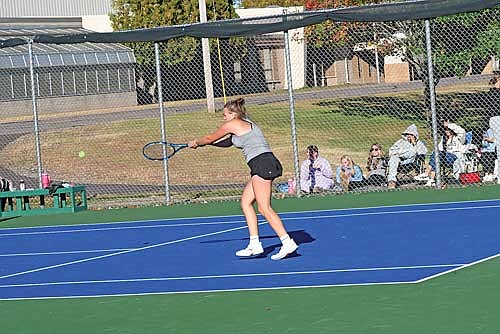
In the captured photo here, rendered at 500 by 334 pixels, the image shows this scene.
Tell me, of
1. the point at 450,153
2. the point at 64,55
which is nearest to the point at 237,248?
the point at 450,153

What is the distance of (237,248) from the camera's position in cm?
1387

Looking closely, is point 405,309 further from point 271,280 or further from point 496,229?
point 496,229

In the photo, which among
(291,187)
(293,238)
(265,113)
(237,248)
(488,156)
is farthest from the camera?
(265,113)

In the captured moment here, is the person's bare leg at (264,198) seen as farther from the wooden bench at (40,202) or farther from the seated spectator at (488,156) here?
the wooden bench at (40,202)

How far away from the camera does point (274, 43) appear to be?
2066 inches

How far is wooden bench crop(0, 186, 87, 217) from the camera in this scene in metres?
20.1

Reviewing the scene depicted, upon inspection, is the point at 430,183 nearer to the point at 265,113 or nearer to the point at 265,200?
the point at 265,200

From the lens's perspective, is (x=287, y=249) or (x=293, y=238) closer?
(x=287, y=249)

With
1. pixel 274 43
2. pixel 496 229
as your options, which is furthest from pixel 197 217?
pixel 274 43

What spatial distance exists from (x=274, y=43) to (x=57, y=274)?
40352 millimetres

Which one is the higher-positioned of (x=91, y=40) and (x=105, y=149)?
(x=91, y=40)

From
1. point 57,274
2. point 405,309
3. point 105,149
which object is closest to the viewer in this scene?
point 405,309

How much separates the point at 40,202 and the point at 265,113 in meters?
15.9

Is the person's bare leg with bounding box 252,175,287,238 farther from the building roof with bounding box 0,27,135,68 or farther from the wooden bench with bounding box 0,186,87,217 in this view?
the building roof with bounding box 0,27,135,68
